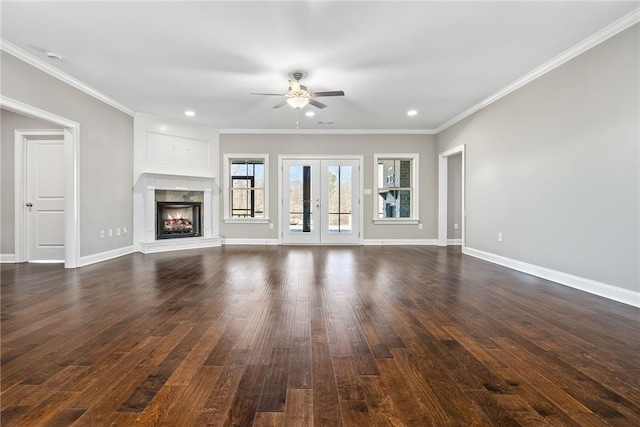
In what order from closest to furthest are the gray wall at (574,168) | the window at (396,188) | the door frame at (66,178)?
the gray wall at (574,168)
the door frame at (66,178)
the window at (396,188)

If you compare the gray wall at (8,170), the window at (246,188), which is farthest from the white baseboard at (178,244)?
the gray wall at (8,170)

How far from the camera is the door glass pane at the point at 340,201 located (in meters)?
7.23

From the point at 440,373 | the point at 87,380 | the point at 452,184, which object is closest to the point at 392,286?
the point at 440,373

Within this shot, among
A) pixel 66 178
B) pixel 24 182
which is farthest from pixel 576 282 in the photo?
pixel 24 182

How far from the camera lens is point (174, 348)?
73.8 inches

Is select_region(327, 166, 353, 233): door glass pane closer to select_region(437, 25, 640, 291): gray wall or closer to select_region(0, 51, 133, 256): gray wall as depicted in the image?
select_region(437, 25, 640, 291): gray wall

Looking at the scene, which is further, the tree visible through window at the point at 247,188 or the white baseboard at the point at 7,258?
the tree visible through window at the point at 247,188

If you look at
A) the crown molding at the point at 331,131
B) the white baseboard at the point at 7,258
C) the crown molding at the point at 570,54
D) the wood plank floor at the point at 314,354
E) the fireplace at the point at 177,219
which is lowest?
the wood plank floor at the point at 314,354

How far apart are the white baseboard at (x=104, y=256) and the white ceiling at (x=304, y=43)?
2.65 meters

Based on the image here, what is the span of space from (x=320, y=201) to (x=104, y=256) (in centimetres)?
438

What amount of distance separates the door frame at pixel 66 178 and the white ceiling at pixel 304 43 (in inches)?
26.6

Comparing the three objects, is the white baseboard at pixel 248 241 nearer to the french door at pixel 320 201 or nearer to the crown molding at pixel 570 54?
the french door at pixel 320 201

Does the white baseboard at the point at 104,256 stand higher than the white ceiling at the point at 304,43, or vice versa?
the white ceiling at the point at 304,43

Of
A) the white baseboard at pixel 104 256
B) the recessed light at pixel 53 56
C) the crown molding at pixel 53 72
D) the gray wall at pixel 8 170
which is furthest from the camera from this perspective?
the gray wall at pixel 8 170
